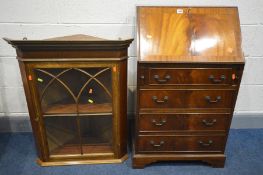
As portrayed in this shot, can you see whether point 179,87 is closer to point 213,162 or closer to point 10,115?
point 213,162

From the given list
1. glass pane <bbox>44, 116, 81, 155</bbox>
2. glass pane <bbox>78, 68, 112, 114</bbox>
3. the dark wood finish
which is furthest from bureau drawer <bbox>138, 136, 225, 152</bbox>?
glass pane <bbox>44, 116, 81, 155</bbox>

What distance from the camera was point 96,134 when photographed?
1829 millimetres

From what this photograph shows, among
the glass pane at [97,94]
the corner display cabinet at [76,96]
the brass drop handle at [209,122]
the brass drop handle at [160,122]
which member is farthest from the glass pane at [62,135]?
the brass drop handle at [209,122]

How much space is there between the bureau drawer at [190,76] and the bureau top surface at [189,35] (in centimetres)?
6

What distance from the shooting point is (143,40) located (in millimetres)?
1492

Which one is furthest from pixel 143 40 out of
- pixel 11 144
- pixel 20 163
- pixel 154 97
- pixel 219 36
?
pixel 11 144

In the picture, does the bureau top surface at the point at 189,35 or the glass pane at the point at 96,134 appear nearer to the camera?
the bureau top surface at the point at 189,35

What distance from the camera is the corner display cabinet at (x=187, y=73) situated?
4.78 ft

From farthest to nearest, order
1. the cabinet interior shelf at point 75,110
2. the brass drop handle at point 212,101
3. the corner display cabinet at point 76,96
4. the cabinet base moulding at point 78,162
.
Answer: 1. the cabinet base moulding at point 78,162
2. the cabinet interior shelf at point 75,110
3. the brass drop handle at point 212,101
4. the corner display cabinet at point 76,96

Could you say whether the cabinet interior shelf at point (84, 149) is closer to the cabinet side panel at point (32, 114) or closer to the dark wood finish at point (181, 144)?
the cabinet side panel at point (32, 114)

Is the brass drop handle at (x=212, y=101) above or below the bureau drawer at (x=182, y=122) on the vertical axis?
above

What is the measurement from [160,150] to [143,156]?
13 centimetres

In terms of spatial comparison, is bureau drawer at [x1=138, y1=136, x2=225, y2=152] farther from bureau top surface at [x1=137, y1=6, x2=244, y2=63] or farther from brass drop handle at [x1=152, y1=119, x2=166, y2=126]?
bureau top surface at [x1=137, y1=6, x2=244, y2=63]

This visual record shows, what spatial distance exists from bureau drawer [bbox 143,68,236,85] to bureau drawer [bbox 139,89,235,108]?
2.1 inches
